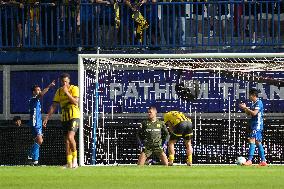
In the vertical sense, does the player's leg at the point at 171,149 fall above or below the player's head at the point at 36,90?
below


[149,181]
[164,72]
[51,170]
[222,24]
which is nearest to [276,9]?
[222,24]

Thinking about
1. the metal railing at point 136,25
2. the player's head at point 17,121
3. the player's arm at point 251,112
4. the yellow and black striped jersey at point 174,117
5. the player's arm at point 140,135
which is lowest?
the player's arm at point 140,135

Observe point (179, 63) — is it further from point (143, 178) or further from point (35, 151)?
point (143, 178)

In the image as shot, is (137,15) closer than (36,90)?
No

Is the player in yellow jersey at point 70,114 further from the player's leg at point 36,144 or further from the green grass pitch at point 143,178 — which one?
the player's leg at point 36,144

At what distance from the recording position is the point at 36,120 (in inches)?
1059

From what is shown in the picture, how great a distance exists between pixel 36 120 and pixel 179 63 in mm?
3365

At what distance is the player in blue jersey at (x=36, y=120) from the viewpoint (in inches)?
1046

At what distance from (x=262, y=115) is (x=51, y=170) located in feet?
16.3

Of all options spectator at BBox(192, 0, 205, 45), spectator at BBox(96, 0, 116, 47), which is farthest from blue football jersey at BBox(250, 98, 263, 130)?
spectator at BBox(96, 0, 116, 47)

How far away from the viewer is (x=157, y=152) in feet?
82.5

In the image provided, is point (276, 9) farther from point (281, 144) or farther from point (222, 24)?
point (281, 144)

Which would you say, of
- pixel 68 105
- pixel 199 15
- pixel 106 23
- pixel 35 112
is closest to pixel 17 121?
pixel 35 112

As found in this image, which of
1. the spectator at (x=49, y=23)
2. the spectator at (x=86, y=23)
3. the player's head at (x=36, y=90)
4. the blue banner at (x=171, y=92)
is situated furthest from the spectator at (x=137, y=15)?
the player's head at (x=36, y=90)
